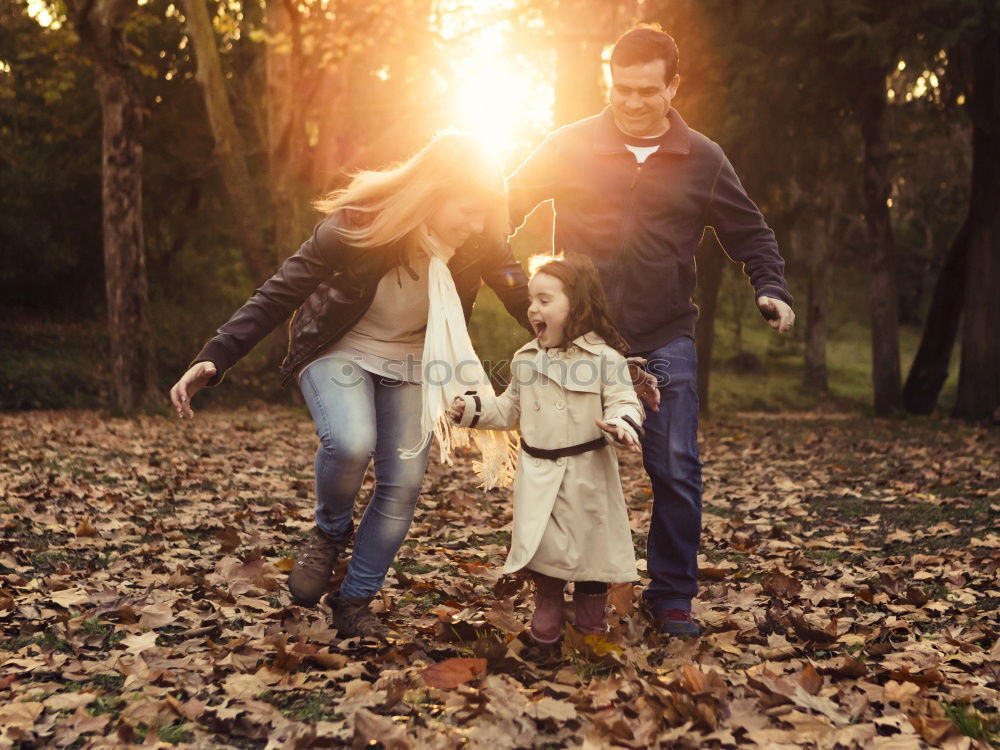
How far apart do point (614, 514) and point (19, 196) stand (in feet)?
63.1

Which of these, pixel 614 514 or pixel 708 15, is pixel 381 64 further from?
pixel 614 514

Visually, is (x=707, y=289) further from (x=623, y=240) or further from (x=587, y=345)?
(x=587, y=345)

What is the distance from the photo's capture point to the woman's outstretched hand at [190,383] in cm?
383

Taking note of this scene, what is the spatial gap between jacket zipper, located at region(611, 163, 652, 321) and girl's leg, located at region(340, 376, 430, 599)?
0.92m

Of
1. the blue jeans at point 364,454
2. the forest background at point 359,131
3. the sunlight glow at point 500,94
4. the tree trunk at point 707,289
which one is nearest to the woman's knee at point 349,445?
the blue jeans at point 364,454

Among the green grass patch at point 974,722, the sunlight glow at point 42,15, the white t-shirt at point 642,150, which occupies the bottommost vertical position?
the green grass patch at point 974,722

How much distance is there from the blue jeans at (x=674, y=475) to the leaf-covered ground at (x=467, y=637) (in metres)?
0.23

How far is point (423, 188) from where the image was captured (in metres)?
3.95

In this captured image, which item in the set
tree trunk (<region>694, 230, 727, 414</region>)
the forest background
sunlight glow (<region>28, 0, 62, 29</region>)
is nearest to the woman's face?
the forest background

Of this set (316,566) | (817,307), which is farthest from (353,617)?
(817,307)

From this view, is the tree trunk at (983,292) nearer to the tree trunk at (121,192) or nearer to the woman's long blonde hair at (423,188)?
the tree trunk at (121,192)

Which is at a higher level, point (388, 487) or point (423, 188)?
point (423, 188)

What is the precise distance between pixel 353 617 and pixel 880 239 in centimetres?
1538

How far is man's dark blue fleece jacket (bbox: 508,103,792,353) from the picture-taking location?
13.6ft
